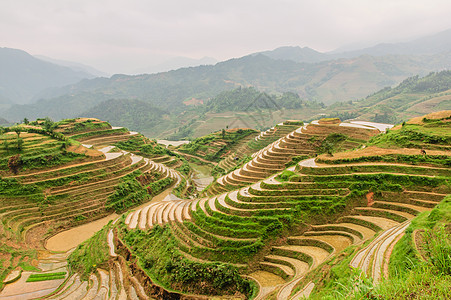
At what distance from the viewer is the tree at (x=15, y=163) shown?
30.6 meters

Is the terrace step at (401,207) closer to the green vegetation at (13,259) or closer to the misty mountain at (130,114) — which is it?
the green vegetation at (13,259)

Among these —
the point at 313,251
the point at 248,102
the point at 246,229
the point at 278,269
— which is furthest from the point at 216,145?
the point at 248,102

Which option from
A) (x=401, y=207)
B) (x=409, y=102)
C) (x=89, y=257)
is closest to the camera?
(x=401, y=207)

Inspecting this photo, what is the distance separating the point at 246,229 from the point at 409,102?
140 metres

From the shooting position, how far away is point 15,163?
30.8 metres

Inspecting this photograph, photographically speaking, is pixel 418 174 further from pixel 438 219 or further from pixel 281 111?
pixel 281 111

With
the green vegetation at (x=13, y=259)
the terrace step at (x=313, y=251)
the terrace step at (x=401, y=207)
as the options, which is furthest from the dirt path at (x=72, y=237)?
the terrace step at (x=401, y=207)

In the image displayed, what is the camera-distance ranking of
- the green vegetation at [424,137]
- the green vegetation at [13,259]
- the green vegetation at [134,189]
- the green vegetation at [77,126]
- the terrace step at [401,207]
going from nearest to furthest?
1. the terrace step at [401,207]
2. the green vegetation at [13,259]
3. the green vegetation at [424,137]
4. the green vegetation at [134,189]
5. the green vegetation at [77,126]

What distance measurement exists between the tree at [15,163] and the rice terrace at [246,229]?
0.42 feet

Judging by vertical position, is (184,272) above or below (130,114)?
below

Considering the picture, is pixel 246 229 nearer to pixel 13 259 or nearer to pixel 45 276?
pixel 45 276

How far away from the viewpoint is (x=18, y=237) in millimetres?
24812

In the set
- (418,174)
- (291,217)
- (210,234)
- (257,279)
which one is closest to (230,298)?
(257,279)

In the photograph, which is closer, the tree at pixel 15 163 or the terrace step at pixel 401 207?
the terrace step at pixel 401 207
